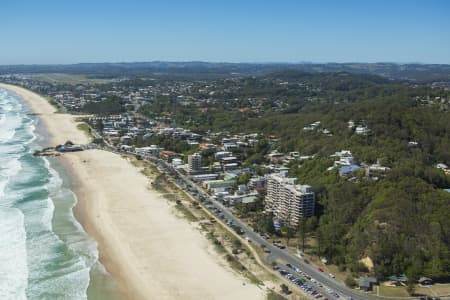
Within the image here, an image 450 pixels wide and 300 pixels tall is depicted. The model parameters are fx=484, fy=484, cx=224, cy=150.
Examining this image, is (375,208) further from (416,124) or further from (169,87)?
(169,87)

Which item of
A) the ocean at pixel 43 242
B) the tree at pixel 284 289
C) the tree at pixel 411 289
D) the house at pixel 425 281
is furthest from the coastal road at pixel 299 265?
the ocean at pixel 43 242

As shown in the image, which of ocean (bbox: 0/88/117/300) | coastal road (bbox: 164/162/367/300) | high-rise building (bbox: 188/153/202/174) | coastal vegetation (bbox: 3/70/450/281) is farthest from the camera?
high-rise building (bbox: 188/153/202/174)

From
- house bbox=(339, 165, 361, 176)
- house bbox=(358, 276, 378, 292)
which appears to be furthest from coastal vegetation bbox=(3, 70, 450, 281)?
house bbox=(358, 276, 378, 292)

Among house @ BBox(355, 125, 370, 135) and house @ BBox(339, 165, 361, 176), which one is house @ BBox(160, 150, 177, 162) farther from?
house @ BBox(339, 165, 361, 176)

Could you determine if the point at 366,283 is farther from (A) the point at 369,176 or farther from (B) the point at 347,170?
(B) the point at 347,170

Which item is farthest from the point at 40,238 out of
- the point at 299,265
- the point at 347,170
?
the point at 347,170

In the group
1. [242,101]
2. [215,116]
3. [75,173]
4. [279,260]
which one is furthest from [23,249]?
[242,101]

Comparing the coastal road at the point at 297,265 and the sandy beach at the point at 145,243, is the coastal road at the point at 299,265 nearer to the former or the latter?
the coastal road at the point at 297,265
